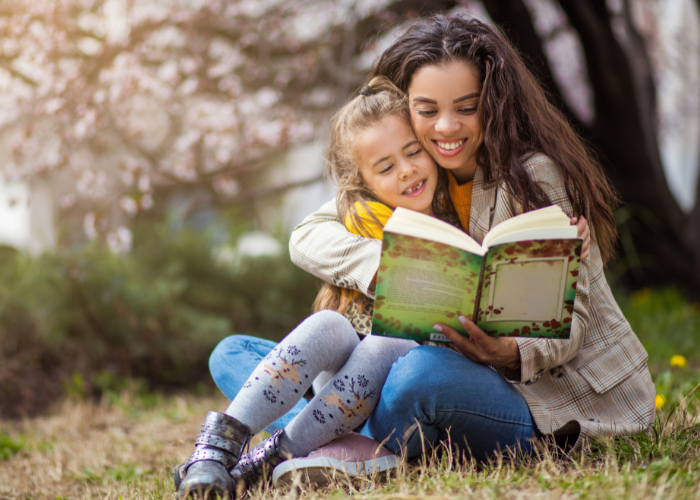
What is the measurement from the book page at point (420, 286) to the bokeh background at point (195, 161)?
8.16ft

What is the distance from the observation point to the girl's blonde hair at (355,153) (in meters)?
1.92

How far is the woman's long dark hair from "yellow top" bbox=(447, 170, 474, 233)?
0.13 meters

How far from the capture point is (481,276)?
4.67 feet

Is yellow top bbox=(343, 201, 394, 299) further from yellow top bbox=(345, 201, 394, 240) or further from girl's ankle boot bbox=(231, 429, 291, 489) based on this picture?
girl's ankle boot bbox=(231, 429, 291, 489)

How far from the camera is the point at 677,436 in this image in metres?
1.66

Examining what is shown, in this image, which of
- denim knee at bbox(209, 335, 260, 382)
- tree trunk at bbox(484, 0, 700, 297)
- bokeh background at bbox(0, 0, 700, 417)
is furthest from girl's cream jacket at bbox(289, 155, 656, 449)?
tree trunk at bbox(484, 0, 700, 297)

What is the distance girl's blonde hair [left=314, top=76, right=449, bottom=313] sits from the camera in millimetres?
1921

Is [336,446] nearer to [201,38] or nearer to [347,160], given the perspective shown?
[347,160]

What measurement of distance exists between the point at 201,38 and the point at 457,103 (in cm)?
360

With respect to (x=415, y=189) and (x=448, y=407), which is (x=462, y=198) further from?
(x=448, y=407)

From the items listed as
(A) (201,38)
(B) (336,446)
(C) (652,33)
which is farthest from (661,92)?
(B) (336,446)

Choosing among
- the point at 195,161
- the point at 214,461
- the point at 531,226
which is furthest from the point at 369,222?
the point at 195,161

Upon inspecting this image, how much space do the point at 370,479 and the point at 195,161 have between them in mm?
4151

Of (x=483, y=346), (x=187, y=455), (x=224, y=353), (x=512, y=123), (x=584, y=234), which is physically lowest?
(x=187, y=455)
